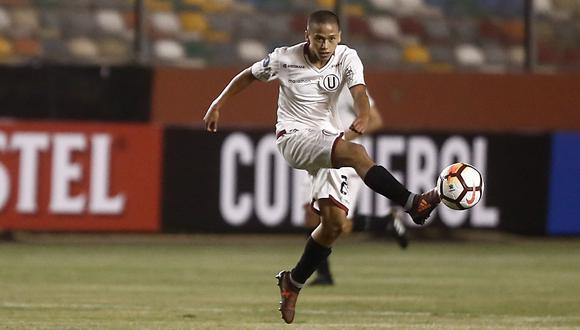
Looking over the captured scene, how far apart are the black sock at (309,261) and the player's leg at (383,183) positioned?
70 cm

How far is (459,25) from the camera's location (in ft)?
64.5

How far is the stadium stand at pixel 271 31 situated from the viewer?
18688mm

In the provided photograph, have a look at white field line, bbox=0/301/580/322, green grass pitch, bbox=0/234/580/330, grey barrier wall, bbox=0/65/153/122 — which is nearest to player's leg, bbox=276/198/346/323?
green grass pitch, bbox=0/234/580/330

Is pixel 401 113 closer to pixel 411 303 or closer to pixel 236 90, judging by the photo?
pixel 411 303

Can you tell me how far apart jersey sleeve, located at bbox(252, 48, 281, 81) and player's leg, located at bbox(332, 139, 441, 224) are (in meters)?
0.75

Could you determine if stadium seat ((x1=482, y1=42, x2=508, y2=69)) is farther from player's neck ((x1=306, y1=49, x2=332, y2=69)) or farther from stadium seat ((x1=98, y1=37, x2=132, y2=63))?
player's neck ((x1=306, y1=49, x2=332, y2=69))

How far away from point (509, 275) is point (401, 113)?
18.2 feet

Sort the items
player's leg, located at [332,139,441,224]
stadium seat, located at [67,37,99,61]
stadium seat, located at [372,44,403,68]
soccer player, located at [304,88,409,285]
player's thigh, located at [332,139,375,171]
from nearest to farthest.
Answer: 1. player's leg, located at [332,139,441,224]
2. player's thigh, located at [332,139,375,171]
3. soccer player, located at [304,88,409,285]
4. stadium seat, located at [67,37,99,61]
5. stadium seat, located at [372,44,403,68]

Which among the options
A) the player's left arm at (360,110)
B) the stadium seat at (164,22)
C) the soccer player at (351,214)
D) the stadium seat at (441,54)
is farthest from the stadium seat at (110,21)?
the player's left arm at (360,110)

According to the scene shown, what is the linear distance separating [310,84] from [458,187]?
1.27 metres

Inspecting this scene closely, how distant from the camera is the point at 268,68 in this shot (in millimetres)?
9898

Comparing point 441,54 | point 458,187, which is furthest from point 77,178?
point 458,187

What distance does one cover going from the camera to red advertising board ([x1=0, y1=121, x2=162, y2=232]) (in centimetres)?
1808

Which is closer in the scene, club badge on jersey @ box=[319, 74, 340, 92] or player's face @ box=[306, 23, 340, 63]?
player's face @ box=[306, 23, 340, 63]
